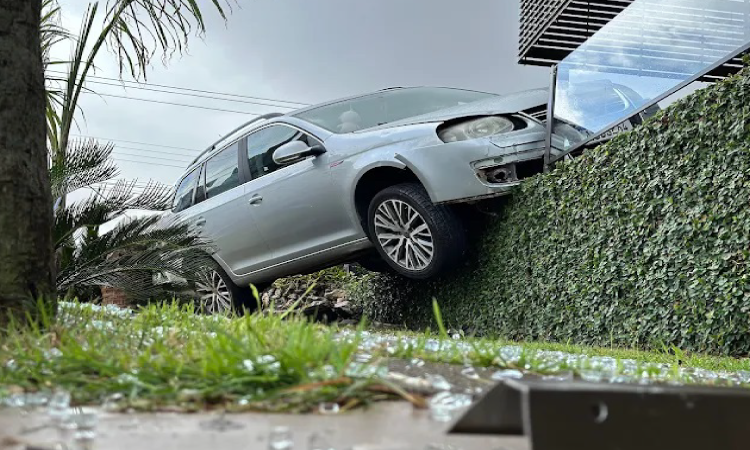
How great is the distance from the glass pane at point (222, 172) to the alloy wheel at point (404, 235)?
2.51m

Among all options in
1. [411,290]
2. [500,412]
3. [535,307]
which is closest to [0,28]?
[500,412]

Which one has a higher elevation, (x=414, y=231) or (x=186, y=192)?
(x=186, y=192)

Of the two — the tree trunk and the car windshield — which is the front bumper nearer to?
the car windshield

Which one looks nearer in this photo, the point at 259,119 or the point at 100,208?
the point at 100,208

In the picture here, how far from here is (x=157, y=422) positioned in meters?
1.51

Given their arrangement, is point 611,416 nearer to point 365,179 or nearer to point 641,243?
point 641,243

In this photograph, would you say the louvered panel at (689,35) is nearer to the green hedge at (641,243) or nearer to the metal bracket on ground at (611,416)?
the green hedge at (641,243)

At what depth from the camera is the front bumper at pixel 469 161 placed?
6.46 metres

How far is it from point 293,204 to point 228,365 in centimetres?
607

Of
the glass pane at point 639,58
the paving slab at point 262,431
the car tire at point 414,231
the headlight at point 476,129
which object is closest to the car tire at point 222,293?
the car tire at point 414,231

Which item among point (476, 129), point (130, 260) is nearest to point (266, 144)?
point (130, 260)

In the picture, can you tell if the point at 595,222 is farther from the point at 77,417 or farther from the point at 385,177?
the point at 77,417

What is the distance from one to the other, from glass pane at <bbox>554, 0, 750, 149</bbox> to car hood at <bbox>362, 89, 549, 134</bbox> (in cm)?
39

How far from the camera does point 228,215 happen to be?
8.81m
